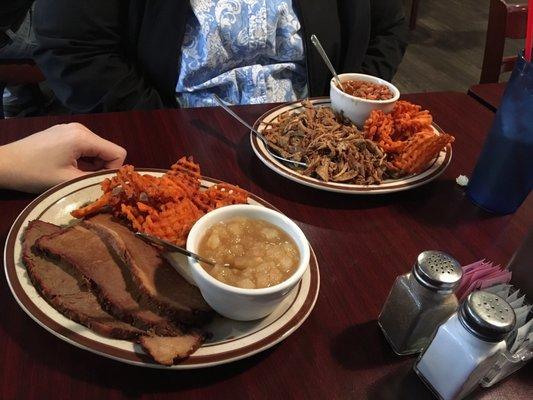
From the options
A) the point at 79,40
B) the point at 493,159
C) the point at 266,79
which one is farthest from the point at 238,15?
the point at 493,159

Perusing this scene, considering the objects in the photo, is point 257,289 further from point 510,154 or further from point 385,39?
point 385,39

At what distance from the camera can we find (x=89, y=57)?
5.64 ft

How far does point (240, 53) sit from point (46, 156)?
92 cm

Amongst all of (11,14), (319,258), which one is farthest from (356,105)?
(11,14)

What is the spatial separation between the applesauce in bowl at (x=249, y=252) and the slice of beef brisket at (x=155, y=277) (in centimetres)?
9

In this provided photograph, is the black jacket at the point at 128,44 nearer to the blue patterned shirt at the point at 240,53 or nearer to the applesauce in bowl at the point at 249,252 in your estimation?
the blue patterned shirt at the point at 240,53

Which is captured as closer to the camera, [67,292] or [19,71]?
[67,292]

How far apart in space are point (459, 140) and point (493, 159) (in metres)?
0.39

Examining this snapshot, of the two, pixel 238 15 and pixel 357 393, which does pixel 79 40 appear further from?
pixel 357 393

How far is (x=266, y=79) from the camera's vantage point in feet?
6.15

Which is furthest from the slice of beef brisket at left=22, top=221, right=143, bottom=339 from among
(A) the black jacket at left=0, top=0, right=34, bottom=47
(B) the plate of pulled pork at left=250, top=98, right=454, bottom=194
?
(A) the black jacket at left=0, top=0, right=34, bottom=47

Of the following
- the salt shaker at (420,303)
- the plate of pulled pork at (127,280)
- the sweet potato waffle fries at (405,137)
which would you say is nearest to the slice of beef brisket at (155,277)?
the plate of pulled pork at (127,280)

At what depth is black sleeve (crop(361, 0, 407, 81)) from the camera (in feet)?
7.20

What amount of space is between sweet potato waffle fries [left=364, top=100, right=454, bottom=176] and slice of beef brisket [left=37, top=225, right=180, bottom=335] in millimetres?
828
